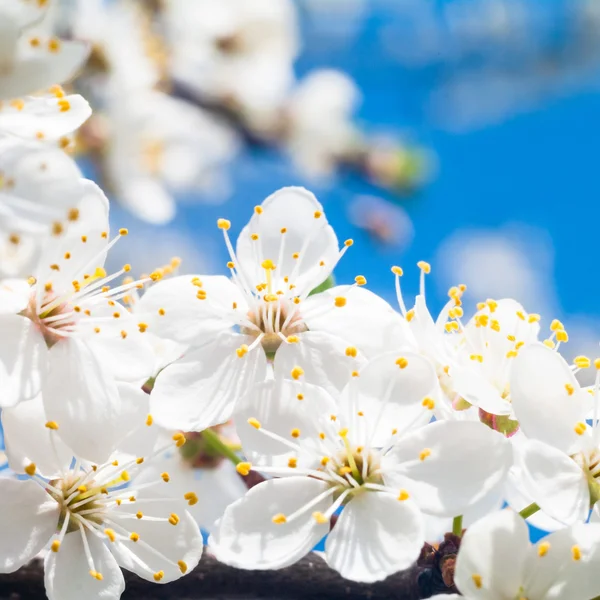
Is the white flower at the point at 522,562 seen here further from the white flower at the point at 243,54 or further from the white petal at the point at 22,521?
the white flower at the point at 243,54

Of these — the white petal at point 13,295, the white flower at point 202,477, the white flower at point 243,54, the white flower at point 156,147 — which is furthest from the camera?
the white flower at point 243,54

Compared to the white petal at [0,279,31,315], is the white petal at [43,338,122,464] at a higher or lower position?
lower

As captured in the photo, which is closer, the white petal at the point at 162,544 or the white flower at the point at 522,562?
the white flower at the point at 522,562

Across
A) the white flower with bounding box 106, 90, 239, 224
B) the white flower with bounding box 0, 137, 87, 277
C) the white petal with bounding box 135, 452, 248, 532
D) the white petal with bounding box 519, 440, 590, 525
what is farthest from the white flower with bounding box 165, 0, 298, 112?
the white petal with bounding box 519, 440, 590, 525

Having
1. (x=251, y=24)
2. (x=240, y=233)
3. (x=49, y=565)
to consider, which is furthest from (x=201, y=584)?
(x=251, y=24)

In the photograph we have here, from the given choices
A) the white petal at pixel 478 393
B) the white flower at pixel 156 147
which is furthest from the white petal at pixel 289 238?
the white flower at pixel 156 147

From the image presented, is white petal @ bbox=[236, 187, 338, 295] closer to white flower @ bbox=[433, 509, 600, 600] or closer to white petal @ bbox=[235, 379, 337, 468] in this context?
white petal @ bbox=[235, 379, 337, 468]
